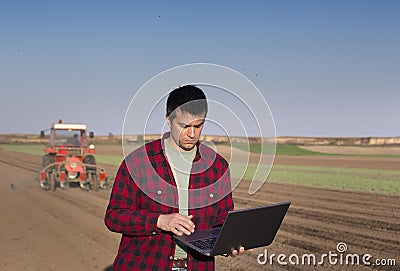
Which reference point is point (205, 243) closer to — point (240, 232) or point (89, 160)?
point (240, 232)

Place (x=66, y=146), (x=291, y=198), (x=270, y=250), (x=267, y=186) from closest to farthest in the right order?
1. (x=270, y=250)
2. (x=291, y=198)
3. (x=66, y=146)
4. (x=267, y=186)

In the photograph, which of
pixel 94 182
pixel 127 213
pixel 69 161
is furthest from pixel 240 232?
pixel 94 182

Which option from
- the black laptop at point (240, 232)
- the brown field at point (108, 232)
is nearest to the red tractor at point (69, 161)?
the brown field at point (108, 232)

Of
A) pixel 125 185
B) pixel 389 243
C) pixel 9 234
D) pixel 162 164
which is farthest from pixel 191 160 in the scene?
pixel 9 234

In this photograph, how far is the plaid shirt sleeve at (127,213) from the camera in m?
2.48

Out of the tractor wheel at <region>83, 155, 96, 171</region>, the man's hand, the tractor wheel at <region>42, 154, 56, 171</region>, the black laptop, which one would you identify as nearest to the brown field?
the tractor wheel at <region>42, 154, 56, 171</region>

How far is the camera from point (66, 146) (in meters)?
15.9

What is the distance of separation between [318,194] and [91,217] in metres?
7.02

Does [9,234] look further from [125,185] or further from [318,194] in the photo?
[318,194]

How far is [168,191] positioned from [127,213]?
8.4 inches

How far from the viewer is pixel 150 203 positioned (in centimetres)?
258

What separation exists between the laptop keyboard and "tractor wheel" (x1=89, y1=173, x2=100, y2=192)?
1329 cm

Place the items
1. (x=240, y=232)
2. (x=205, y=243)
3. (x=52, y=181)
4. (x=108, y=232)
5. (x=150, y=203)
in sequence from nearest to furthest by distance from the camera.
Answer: (x=240, y=232), (x=205, y=243), (x=150, y=203), (x=108, y=232), (x=52, y=181)

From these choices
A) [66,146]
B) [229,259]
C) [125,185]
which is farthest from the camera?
[66,146]
